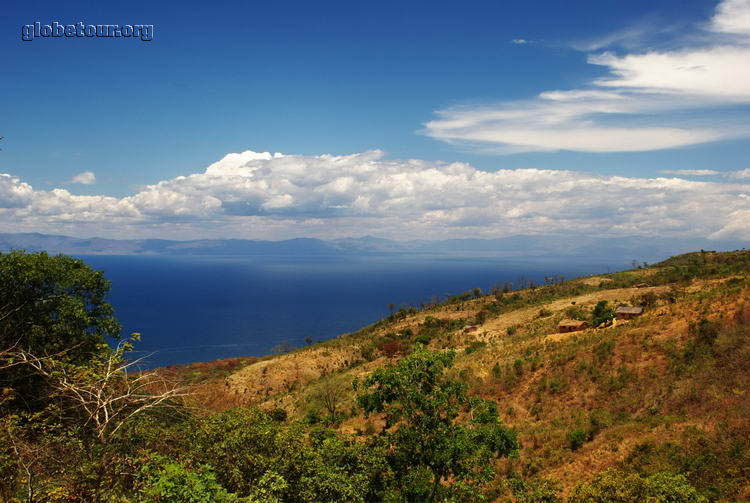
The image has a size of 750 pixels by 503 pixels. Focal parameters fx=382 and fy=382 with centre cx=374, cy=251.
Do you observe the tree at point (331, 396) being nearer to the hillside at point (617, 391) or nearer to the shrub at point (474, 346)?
the hillside at point (617, 391)

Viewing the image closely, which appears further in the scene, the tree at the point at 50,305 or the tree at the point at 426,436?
the tree at the point at 50,305

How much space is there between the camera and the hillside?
1811cm

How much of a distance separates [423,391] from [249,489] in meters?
6.28

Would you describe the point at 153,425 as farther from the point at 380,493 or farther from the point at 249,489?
the point at 380,493

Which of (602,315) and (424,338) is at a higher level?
(602,315)

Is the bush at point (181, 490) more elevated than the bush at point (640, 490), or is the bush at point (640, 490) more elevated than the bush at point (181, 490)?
the bush at point (181, 490)

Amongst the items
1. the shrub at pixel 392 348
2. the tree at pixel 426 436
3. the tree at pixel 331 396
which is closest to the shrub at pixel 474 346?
the shrub at pixel 392 348

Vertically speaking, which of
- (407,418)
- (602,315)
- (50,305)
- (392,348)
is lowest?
(392,348)

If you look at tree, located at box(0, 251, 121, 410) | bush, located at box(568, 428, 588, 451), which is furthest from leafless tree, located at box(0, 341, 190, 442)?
bush, located at box(568, 428, 588, 451)

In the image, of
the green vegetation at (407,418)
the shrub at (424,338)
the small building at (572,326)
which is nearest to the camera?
the green vegetation at (407,418)

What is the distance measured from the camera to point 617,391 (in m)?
26.1

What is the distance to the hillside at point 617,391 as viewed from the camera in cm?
1811

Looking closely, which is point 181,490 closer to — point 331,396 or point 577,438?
point 577,438

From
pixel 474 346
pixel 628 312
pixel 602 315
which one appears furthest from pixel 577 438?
pixel 602 315
